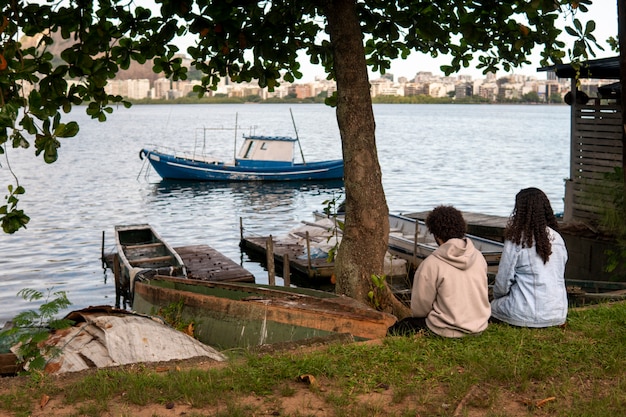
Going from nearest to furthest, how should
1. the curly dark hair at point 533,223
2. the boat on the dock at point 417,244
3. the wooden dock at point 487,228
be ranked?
the curly dark hair at point 533,223
the boat on the dock at point 417,244
the wooden dock at point 487,228

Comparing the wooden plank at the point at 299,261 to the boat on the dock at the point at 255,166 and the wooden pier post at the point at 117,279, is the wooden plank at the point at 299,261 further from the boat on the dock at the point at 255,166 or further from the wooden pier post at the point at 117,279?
the boat on the dock at the point at 255,166

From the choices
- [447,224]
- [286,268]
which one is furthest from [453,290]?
[286,268]

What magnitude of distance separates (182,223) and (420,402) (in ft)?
96.1

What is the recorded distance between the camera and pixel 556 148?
88.1 meters

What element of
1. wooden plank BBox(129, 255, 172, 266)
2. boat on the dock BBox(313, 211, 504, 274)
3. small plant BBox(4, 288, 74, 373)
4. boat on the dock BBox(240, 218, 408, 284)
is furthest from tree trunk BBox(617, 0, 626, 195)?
wooden plank BBox(129, 255, 172, 266)

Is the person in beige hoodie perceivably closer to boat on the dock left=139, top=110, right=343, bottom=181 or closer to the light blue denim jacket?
the light blue denim jacket

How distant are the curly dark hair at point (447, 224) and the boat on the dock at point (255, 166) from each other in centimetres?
4002

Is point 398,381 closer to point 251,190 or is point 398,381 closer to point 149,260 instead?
point 149,260

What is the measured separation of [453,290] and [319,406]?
68.0 inches

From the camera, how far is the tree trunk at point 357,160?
8336 mm

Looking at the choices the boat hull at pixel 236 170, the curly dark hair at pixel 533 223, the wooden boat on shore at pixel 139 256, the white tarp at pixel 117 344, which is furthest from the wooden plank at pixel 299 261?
the boat hull at pixel 236 170

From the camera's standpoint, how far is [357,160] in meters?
8.46

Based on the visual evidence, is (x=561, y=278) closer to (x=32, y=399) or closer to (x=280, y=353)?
(x=280, y=353)

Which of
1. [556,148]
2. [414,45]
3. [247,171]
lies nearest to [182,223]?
[247,171]
